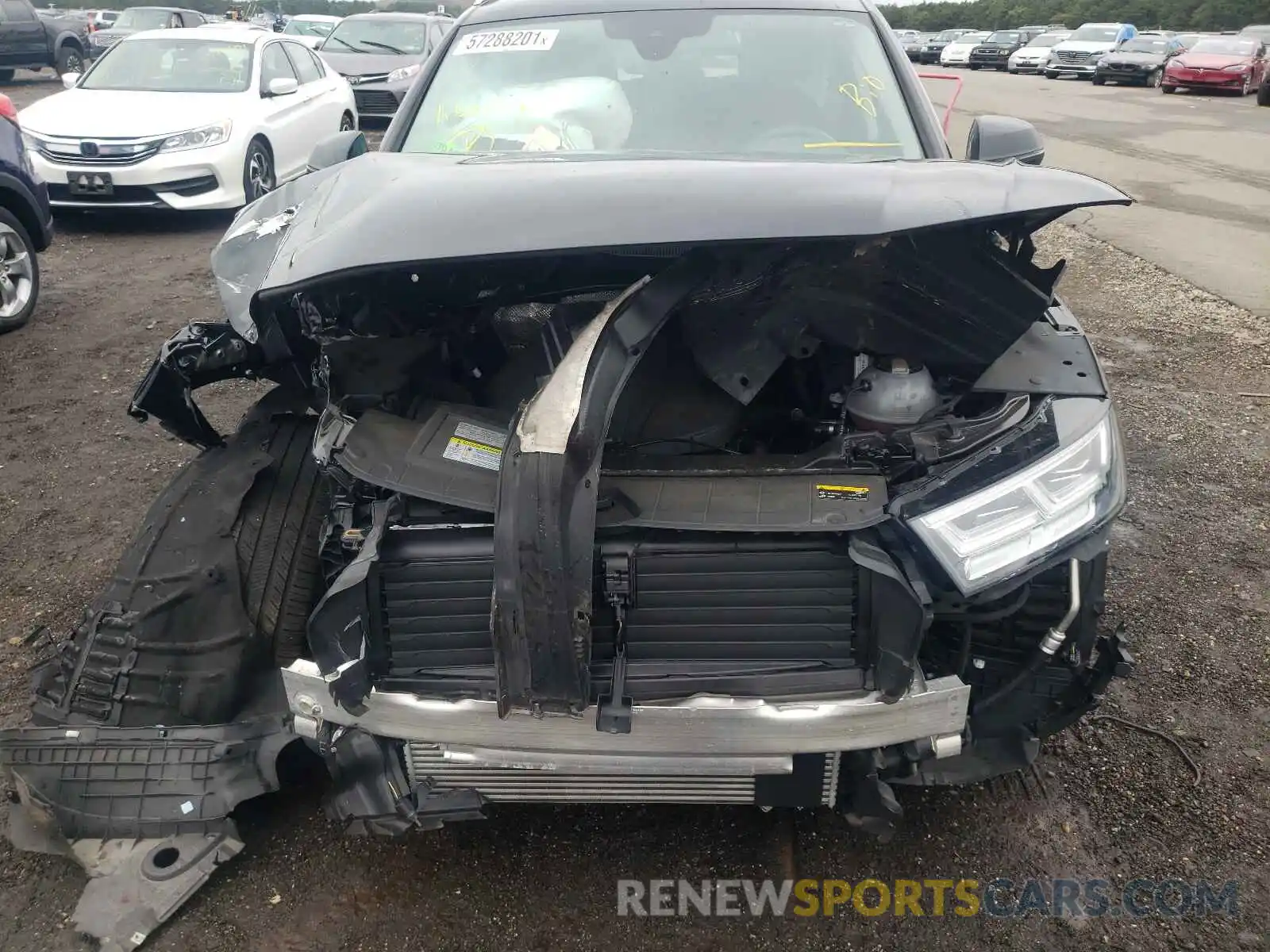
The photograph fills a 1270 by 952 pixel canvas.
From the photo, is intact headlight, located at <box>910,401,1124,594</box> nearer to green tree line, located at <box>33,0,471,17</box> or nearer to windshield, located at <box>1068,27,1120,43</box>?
windshield, located at <box>1068,27,1120,43</box>

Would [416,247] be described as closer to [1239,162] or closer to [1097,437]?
[1097,437]

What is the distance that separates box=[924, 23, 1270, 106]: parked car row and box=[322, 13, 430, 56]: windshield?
1477 centimetres

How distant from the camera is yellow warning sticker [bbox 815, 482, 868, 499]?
68.4 inches

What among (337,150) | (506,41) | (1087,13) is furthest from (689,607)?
(1087,13)

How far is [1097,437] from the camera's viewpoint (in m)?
1.80

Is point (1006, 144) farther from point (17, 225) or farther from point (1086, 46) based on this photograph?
point (1086, 46)

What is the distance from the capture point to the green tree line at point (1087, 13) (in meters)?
32.9

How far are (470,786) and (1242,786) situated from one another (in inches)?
73.4

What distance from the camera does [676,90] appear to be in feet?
9.59

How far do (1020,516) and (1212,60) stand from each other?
21.9m

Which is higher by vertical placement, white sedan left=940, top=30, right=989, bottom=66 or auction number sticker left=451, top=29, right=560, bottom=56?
auction number sticker left=451, top=29, right=560, bottom=56

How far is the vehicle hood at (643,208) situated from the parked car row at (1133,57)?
19322 millimetres

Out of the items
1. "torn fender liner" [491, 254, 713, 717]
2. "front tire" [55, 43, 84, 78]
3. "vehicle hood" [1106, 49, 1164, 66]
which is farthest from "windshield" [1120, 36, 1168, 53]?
"torn fender liner" [491, 254, 713, 717]

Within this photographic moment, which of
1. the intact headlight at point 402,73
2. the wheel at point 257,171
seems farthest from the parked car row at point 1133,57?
the wheel at point 257,171
